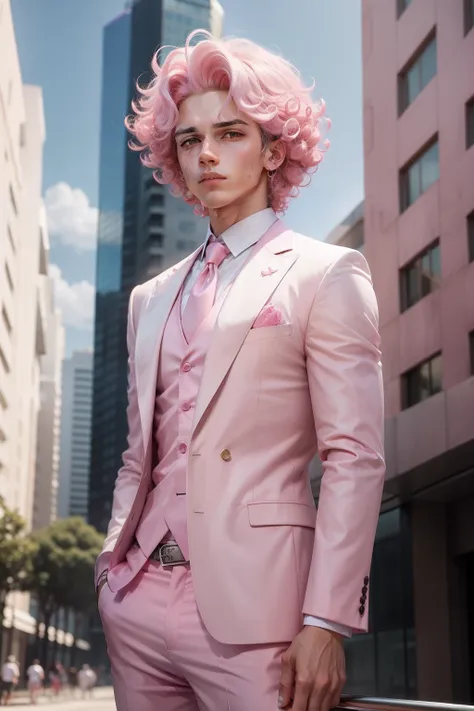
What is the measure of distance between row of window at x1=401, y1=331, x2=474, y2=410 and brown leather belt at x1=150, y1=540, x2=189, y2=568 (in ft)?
39.9

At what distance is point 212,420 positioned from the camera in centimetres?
200

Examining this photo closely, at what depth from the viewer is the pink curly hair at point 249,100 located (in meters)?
2.26

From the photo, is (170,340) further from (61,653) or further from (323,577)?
(61,653)

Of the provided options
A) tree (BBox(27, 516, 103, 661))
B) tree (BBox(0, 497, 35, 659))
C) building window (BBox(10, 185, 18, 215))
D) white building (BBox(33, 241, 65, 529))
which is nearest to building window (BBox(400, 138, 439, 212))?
tree (BBox(0, 497, 35, 659))

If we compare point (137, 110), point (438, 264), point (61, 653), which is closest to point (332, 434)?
point (137, 110)

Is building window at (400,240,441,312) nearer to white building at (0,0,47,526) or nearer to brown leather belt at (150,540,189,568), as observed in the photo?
brown leather belt at (150,540,189,568)

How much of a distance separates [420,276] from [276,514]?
46.7ft

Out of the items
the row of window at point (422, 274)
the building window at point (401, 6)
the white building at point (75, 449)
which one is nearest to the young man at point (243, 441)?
the row of window at point (422, 274)

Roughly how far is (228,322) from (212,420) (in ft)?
0.65

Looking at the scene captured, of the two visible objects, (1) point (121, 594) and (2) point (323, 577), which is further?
(1) point (121, 594)

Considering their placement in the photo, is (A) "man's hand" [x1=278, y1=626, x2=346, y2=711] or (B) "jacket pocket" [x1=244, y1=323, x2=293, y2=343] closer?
(A) "man's hand" [x1=278, y1=626, x2=346, y2=711]

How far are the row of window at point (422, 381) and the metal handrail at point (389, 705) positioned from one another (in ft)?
40.6

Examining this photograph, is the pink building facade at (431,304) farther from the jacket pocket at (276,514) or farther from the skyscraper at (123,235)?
the skyscraper at (123,235)

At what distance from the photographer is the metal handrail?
154 cm
